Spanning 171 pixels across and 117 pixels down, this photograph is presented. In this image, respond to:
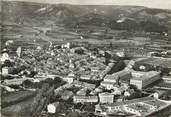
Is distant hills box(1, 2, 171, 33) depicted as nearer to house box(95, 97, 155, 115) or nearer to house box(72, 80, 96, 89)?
house box(72, 80, 96, 89)

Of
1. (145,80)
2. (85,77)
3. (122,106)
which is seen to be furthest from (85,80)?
(145,80)

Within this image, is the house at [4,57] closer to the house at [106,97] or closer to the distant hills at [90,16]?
the distant hills at [90,16]

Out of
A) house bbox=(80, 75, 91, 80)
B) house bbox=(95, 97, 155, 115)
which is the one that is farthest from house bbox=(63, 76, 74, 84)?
house bbox=(95, 97, 155, 115)

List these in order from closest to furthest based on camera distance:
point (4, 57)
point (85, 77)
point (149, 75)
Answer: point (149, 75)
point (85, 77)
point (4, 57)

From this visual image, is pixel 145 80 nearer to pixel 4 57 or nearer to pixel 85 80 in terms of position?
pixel 85 80

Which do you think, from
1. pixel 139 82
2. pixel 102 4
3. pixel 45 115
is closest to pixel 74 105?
pixel 45 115

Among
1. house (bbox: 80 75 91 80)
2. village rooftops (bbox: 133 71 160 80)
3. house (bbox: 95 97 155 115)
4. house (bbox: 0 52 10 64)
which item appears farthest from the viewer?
house (bbox: 0 52 10 64)

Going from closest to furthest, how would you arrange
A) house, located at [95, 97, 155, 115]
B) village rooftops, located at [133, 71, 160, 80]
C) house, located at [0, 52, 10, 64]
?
house, located at [95, 97, 155, 115] → village rooftops, located at [133, 71, 160, 80] → house, located at [0, 52, 10, 64]

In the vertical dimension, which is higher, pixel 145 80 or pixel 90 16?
pixel 90 16
